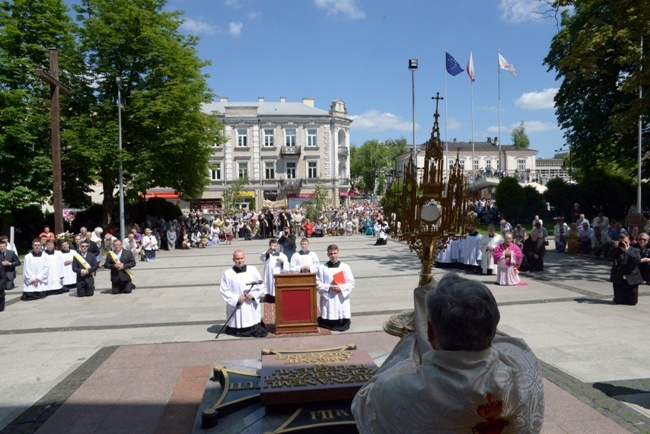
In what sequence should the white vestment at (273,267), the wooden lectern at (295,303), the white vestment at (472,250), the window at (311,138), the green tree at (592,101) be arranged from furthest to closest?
the window at (311,138)
the green tree at (592,101)
the white vestment at (472,250)
the white vestment at (273,267)
the wooden lectern at (295,303)

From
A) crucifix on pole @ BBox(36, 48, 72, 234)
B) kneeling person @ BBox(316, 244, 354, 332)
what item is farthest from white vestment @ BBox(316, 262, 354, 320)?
crucifix on pole @ BBox(36, 48, 72, 234)

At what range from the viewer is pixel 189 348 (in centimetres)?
826

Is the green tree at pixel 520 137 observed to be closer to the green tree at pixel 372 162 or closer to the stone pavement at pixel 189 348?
the green tree at pixel 372 162

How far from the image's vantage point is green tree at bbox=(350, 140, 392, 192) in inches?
3757

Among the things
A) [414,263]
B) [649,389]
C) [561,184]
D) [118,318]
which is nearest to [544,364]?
[649,389]

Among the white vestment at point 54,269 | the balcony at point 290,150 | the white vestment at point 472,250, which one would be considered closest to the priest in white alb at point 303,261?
the white vestment at point 54,269

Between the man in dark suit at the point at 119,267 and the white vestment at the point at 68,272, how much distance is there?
4.43ft

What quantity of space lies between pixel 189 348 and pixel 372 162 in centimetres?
8917

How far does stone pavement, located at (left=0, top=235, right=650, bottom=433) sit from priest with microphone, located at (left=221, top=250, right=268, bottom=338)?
0.33 meters

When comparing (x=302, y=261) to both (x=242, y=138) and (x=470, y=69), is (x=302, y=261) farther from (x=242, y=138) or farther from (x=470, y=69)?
(x=242, y=138)

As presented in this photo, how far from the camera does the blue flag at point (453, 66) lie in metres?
26.3

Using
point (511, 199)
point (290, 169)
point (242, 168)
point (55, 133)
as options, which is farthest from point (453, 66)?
point (242, 168)

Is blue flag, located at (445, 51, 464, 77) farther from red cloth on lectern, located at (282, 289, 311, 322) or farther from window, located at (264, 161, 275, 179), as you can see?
window, located at (264, 161, 275, 179)

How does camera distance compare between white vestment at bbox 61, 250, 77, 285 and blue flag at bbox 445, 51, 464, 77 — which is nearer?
white vestment at bbox 61, 250, 77, 285
